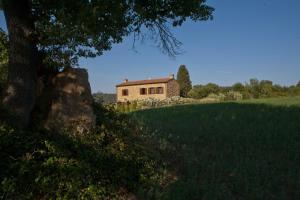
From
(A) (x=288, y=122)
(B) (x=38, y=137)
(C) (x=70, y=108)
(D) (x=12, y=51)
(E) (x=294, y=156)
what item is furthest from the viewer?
(A) (x=288, y=122)

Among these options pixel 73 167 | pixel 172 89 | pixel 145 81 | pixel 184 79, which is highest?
pixel 184 79

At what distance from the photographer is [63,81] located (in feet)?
22.2

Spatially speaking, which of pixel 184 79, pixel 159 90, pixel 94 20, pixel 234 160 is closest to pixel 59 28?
pixel 94 20

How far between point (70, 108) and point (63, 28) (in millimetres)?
1920

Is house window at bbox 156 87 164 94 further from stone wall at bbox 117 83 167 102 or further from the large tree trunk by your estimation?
the large tree trunk

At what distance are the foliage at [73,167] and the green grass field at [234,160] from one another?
698 millimetres

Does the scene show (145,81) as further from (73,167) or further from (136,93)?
(73,167)

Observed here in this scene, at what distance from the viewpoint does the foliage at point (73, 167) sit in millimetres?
4473

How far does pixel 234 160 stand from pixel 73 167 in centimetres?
435

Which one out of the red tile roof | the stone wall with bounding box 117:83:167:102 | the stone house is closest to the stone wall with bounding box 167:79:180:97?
the stone house

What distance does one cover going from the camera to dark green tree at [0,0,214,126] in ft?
17.8

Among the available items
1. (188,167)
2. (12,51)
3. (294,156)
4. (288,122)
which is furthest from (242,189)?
(288,122)

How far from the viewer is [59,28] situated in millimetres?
5559

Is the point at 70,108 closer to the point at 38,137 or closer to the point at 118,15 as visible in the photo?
→ the point at 38,137
